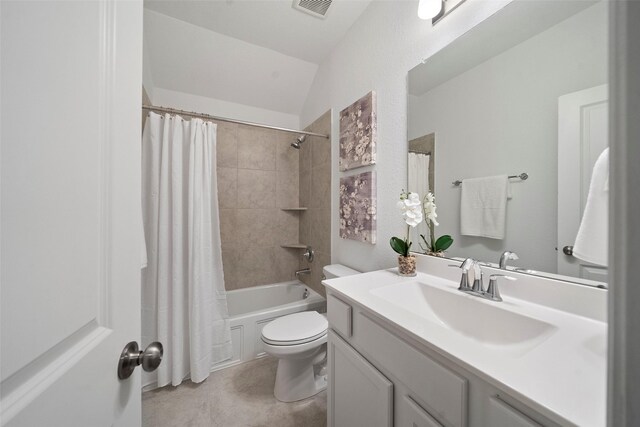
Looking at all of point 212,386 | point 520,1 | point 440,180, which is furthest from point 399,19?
point 212,386

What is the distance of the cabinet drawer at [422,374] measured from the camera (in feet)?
1.70

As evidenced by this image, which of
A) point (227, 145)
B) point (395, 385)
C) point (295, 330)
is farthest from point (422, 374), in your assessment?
point (227, 145)

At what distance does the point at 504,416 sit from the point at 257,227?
224cm

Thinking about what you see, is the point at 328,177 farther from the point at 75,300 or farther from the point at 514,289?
the point at 75,300

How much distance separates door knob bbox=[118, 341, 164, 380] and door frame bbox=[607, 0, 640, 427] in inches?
25.1

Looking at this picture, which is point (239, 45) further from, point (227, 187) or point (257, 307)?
point (257, 307)

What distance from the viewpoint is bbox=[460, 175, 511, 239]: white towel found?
893 millimetres

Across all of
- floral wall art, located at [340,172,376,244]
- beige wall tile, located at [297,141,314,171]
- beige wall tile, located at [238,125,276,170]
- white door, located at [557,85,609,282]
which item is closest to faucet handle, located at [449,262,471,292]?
white door, located at [557,85,609,282]

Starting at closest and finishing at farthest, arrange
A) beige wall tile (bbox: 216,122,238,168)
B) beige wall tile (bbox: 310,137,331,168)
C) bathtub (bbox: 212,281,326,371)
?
1. bathtub (bbox: 212,281,326,371)
2. beige wall tile (bbox: 310,137,331,168)
3. beige wall tile (bbox: 216,122,238,168)

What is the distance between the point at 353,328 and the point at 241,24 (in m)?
2.15

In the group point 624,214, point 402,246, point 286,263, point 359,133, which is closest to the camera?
point 624,214

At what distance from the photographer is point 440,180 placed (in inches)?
44.1

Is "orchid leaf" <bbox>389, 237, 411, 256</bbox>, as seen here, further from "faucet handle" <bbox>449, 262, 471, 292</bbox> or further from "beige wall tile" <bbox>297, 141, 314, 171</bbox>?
"beige wall tile" <bbox>297, 141, 314, 171</bbox>

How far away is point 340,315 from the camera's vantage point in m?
0.93
